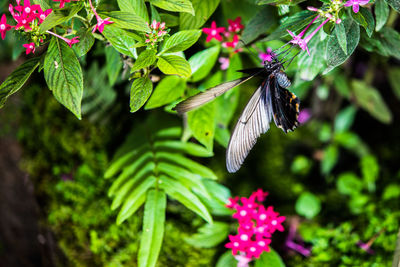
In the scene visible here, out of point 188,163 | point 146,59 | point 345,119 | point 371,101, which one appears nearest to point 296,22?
point 146,59

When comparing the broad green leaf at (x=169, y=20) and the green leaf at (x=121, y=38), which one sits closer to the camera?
the green leaf at (x=121, y=38)

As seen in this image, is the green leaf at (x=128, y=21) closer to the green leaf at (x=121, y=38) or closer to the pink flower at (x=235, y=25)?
the green leaf at (x=121, y=38)

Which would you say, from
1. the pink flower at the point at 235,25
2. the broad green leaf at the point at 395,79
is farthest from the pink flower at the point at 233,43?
the broad green leaf at the point at 395,79

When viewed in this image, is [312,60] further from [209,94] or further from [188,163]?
[188,163]

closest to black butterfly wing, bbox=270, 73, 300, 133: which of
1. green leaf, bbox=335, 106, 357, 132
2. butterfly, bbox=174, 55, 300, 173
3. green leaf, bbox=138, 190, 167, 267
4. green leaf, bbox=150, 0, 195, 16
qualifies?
butterfly, bbox=174, 55, 300, 173

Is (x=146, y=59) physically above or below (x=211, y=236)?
above
